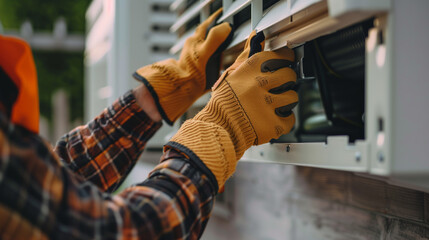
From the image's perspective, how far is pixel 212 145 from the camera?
2.59ft

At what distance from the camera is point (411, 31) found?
23.6 inches

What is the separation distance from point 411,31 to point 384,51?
5 centimetres

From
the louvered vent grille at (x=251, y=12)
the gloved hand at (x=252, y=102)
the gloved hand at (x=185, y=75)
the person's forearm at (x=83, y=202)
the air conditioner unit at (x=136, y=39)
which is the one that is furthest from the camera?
the air conditioner unit at (x=136, y=39)

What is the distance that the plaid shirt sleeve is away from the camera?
1.16 m

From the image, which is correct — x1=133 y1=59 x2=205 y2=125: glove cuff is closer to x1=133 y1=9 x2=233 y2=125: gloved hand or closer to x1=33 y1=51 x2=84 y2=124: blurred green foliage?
x1=133 y1=9 x2=233 y2=125: gloved hand

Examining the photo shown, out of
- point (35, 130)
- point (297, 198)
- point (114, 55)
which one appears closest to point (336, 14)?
point (35, 130)

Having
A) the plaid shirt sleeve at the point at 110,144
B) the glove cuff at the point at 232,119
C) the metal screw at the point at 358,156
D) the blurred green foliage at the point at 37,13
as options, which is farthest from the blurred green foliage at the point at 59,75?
the metal screw at the point at 358,156

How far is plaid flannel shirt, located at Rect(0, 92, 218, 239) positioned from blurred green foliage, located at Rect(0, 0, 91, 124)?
604 cm

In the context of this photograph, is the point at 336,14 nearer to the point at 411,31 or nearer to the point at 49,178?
the point at 411,31

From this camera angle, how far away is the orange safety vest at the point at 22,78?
0.56 m

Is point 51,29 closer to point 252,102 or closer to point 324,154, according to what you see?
point 252,102

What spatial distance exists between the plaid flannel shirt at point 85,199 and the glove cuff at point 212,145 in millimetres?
20

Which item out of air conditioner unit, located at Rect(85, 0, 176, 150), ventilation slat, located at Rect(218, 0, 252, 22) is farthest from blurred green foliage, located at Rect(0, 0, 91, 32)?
ventilation slat, located at Rect(218, 0, 252, 22)

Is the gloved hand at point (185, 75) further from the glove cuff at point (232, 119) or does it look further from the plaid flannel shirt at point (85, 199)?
the plaid flannel shirt at point (85, 199)
